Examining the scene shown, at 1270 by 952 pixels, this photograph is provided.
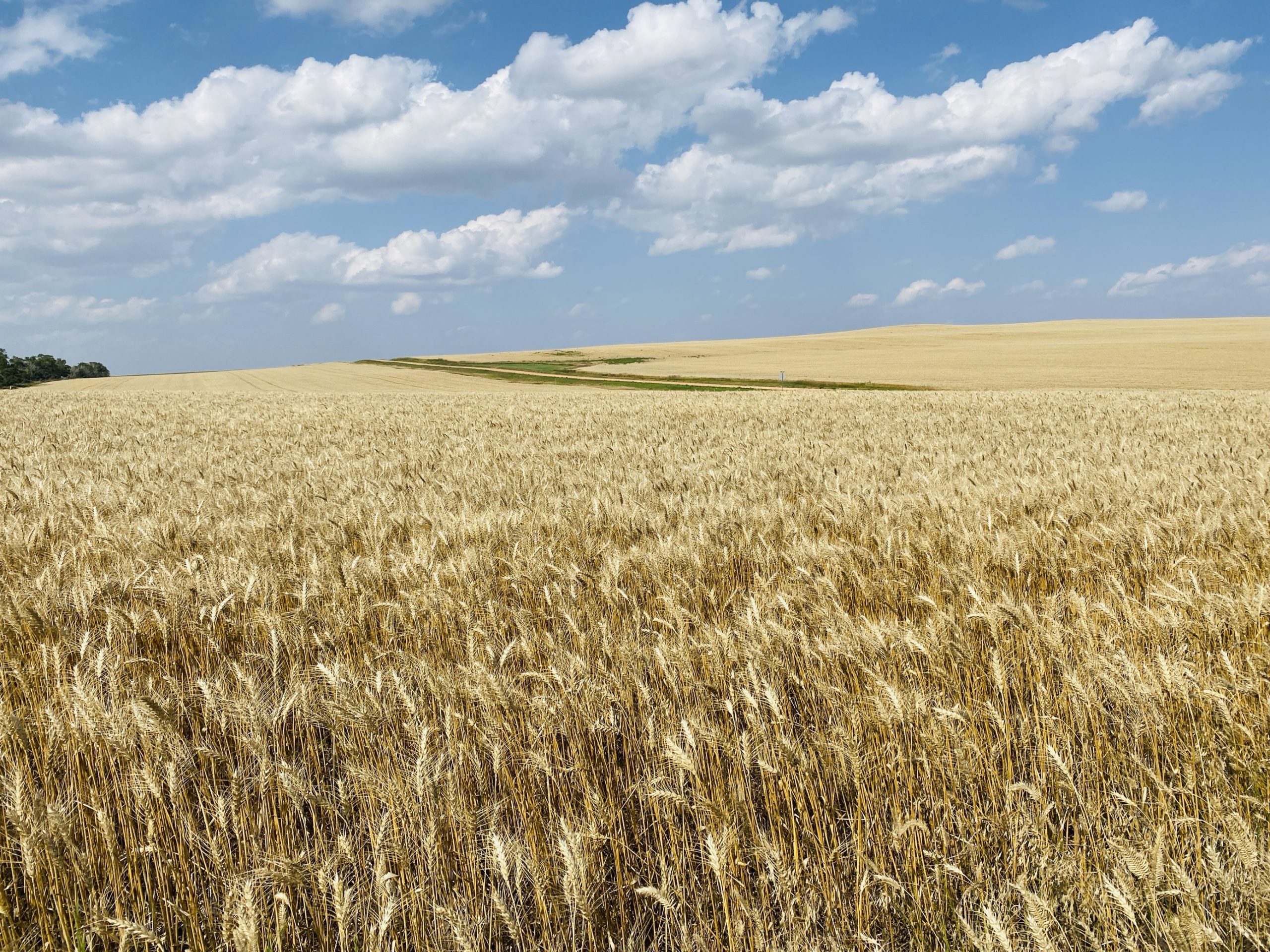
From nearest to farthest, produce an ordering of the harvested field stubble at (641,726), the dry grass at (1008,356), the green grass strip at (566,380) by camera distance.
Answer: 1. the harvested field stubble at (641,726)
2. the dry grass at (1008,356)
3. the green grass strip at (566,380)

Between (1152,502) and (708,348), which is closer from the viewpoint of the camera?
(1152,502)

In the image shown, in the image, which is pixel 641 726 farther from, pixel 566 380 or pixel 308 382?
pixel 308 382

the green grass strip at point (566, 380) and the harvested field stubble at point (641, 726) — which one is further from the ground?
the green grass strip at point (566, 380)

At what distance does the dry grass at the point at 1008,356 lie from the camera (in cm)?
3631

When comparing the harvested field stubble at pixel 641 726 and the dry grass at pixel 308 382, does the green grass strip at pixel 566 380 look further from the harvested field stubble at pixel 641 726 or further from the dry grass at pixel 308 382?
the harvested field stubble at pixel 641 726

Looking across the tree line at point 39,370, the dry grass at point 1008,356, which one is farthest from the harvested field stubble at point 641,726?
the tree line at point 39,370

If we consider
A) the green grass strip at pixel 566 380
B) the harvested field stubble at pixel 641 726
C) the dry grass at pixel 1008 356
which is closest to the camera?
the harvested field stubble at pixel 641 726

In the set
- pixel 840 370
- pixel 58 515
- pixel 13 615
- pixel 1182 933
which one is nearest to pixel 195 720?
pixel 13 615

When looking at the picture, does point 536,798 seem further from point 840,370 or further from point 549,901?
point 840,370

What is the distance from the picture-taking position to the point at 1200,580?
326 centimetres

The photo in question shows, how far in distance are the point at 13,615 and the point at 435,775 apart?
2.36m

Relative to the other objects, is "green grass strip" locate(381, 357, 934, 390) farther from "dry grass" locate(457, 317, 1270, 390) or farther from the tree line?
the tree line

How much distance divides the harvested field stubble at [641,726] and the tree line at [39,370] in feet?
244

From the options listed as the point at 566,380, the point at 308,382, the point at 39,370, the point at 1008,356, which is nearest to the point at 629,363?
the point at 566,380
